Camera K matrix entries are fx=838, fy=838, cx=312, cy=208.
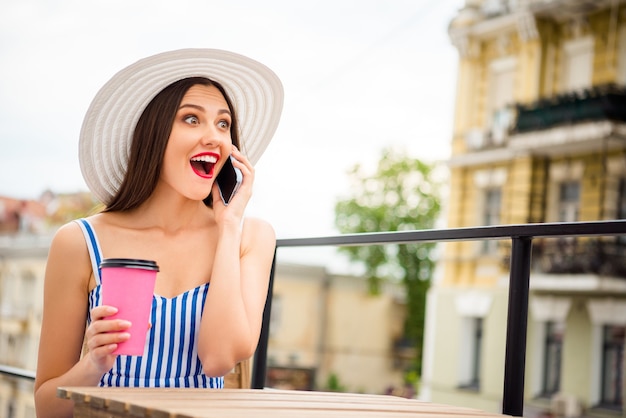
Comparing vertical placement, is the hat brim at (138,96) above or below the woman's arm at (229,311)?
above

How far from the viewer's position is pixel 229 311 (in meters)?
1.60

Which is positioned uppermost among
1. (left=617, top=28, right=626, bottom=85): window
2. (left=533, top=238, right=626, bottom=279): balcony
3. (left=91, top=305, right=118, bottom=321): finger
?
(left=617, top=28, right=626, bottom=85): window

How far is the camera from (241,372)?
2.06 metres

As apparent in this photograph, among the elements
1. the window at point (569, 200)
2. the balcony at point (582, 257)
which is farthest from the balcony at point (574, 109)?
the balcony at point (582, 257)

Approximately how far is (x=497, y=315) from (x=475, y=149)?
12.5ft

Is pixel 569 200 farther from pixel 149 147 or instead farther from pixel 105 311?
pixel 105 311

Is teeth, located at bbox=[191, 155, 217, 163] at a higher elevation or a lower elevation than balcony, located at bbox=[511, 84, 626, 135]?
→ lower

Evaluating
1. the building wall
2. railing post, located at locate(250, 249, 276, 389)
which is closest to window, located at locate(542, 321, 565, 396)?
railing post, located at locate(250, 249, 276, 389)

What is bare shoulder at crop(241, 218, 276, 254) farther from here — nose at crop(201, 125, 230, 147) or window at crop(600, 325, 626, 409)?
window at crop(600, 325, 626, 409)

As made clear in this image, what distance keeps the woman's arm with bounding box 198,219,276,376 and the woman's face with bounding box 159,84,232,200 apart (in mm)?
126

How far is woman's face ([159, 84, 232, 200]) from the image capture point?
1.76 meters

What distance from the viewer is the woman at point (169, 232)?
1.63 m

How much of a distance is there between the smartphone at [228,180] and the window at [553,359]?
53.3ft

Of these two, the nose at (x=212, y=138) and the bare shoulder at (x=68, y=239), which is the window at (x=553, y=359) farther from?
the bare shoulder at (x=68, y=239)
